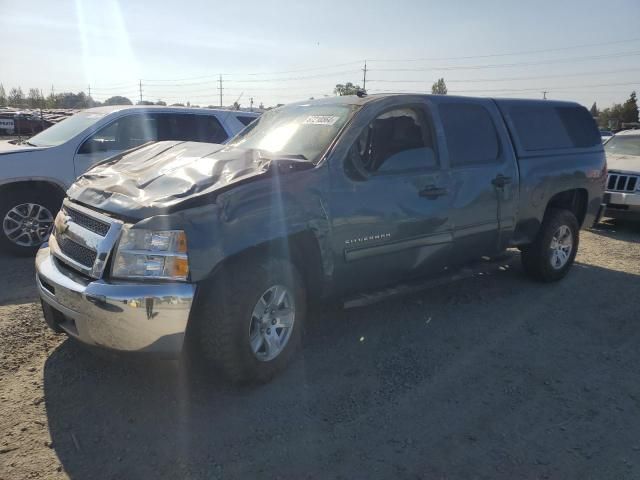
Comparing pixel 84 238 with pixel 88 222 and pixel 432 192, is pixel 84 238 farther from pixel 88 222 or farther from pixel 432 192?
pixel 432 192

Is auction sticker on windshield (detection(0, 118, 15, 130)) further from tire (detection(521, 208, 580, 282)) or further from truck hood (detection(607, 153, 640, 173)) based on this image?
tire (detection(521, 208, 580, 282))

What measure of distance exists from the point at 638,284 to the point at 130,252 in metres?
5.65

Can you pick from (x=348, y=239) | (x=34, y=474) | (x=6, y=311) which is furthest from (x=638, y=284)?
(x=6, y=311)

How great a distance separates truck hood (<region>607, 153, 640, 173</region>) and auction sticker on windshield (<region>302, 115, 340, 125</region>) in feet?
22.5

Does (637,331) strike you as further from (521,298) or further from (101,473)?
(101,473)

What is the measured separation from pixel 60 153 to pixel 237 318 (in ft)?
14.3

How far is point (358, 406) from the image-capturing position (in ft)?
10.7

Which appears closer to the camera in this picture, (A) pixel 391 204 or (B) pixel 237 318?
(B) pixel 237 318

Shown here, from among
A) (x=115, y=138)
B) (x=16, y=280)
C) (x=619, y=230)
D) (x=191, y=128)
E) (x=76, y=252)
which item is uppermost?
(x=191, y=128)

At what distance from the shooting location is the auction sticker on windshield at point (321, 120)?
4.12m

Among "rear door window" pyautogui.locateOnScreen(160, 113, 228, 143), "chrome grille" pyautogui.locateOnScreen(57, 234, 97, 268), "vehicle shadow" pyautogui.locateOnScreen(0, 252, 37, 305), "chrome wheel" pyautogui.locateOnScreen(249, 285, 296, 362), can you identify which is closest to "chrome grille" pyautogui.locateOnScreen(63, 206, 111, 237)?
"chrome grille" pyautogui.locateOnScreen(57, 234, 97, 268)

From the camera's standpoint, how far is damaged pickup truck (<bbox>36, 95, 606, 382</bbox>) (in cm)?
296

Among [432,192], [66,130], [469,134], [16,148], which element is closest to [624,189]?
[469,134]

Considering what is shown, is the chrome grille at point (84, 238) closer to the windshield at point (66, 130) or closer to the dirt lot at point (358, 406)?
the dirt lot at point (358, 406)
